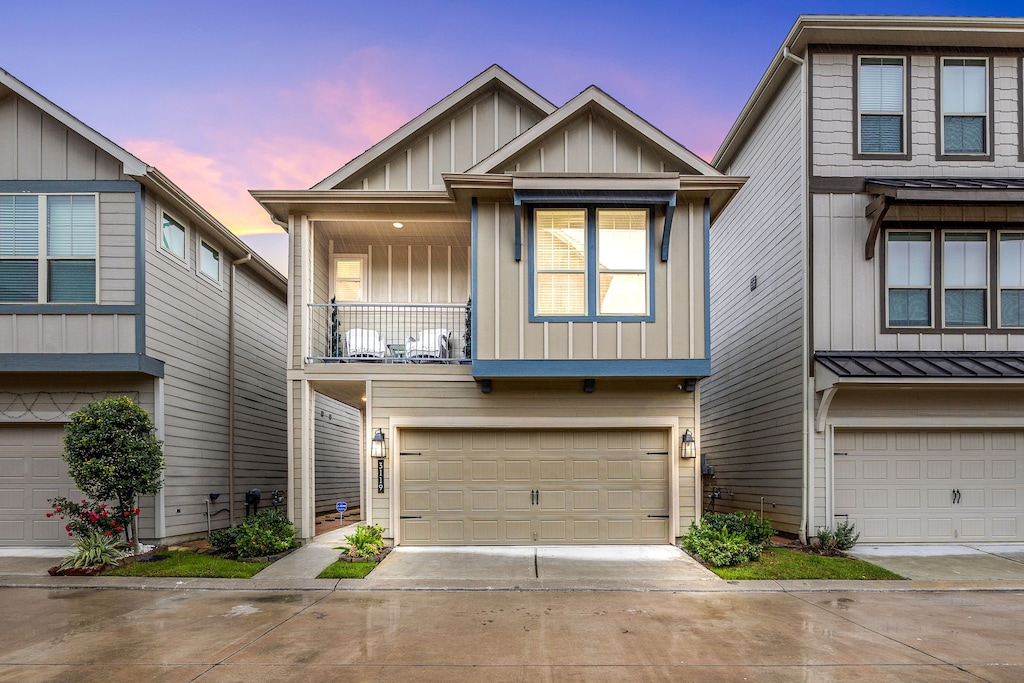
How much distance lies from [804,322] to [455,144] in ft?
23.1

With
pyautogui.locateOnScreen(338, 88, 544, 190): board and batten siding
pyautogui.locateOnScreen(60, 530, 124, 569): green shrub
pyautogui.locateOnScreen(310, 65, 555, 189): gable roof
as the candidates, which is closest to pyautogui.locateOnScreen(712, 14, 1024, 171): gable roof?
pyautogui.locateOnScreen(310, 65, 555, 189): gable roof

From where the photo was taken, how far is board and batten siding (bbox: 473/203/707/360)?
10.8m

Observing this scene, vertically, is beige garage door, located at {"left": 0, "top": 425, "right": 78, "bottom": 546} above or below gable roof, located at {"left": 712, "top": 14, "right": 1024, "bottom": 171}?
below

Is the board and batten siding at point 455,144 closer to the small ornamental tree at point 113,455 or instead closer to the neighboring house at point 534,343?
the neighboring house at point 534,343

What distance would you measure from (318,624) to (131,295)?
6690mm

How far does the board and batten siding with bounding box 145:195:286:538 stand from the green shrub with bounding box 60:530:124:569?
56.1 inches

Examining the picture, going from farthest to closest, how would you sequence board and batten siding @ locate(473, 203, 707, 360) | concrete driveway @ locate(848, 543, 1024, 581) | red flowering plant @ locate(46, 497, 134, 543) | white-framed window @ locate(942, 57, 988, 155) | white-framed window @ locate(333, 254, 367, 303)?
white-framed window @ locate(333, 254, 367, 303) < white-framed window @ locate(942, 57, 988, 155) < board and batten siding @ locate(473, 203, 707, 360) < red flowering plant @ locate(46, 497, 134, 543) < concrete driveway @ locate(848, 543, 1024, 581)

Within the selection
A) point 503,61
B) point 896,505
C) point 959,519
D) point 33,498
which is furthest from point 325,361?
point 959,519

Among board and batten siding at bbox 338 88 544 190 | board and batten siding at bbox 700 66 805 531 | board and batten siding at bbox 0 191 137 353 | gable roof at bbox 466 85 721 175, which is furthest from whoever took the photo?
board and batten siding at bbox 338 88 544 190

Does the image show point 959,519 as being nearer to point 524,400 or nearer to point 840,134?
point 840,134

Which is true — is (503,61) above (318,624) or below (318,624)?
above

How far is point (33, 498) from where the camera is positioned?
11.0 m

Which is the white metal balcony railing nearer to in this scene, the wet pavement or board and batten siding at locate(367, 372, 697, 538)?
board and batten siding at locate(367, 372, 697, 538)

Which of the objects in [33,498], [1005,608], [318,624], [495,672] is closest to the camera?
[495,672]
